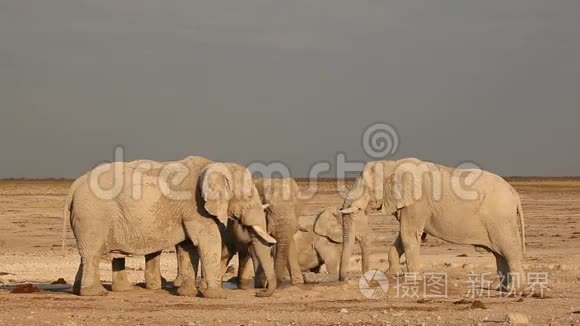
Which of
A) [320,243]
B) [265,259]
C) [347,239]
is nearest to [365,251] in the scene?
[320,243]

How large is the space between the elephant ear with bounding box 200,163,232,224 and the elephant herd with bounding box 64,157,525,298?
2 cm

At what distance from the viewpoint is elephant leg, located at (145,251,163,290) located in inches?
747


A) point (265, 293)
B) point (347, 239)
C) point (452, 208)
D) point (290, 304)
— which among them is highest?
point (452, 208)

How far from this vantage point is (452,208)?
19.3m

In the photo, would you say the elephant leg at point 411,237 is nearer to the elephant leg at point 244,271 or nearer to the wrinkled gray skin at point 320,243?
the wrinkled gray skin at point 320,243

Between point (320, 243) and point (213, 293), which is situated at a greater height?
point (320, 243)

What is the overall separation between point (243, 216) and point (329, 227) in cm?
430

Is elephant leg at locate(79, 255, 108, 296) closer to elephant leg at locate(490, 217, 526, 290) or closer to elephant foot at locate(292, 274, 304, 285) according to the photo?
elephant foot at locate(292, 274, 304, 285)

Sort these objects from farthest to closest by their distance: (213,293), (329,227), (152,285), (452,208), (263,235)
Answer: (329,227) < (452,208) < (152,285) < (263,235) < (213,293)

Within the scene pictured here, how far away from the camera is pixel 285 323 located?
14.4 meters

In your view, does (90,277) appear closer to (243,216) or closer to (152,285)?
(152,285)

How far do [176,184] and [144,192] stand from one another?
531mm

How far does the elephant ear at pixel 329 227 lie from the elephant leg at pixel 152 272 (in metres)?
4.13

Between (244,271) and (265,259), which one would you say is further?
(244,271)
